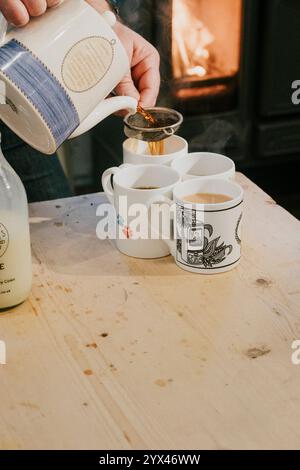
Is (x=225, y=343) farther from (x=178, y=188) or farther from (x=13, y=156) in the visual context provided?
(x=13, y=156)

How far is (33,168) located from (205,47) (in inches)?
39.7

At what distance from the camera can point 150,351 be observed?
889mm

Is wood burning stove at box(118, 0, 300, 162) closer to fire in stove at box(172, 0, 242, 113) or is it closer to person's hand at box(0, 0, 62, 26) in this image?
fire in stove at box(172, 0, 242, 113)

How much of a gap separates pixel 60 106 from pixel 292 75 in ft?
5.24

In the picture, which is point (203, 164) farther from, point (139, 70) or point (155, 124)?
point (139, 70)

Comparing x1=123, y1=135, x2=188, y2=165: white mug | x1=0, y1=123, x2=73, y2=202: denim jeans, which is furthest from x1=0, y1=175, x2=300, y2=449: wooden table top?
x1=0, y1=123, x2=73, y2=202: denim jeans

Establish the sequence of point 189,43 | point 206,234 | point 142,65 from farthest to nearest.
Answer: point 189,43
point 142,65
point 206,234

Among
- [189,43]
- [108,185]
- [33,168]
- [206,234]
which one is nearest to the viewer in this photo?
[206,234]

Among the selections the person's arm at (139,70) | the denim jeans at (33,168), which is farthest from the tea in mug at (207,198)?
the denim jeans at (33,168)

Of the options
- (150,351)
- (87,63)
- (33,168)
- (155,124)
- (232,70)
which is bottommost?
(232,70)

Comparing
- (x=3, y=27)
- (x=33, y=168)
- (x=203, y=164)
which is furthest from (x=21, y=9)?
(x=33, y=168)

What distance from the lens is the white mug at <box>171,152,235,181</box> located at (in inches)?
46.7

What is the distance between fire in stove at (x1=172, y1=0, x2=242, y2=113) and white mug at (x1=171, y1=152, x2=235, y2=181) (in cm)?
115
